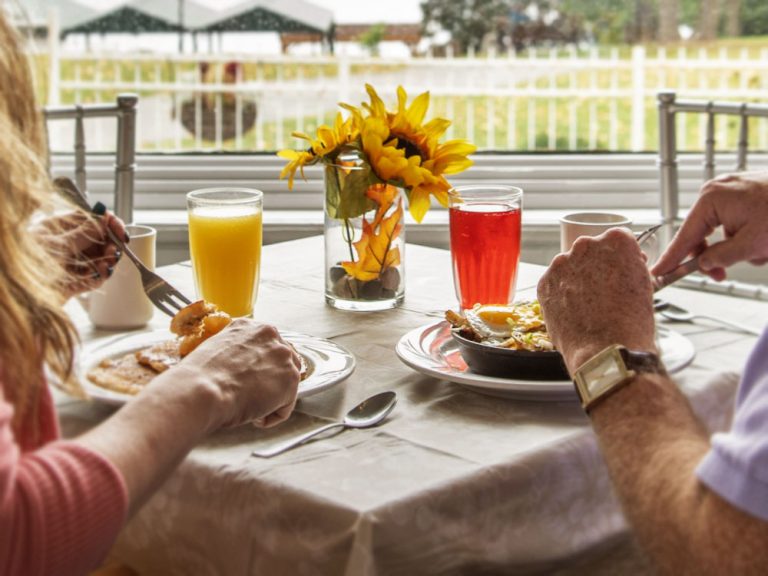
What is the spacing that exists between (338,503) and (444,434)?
0.58ft

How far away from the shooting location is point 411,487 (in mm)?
842

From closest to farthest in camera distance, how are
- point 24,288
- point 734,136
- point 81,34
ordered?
point 24,288 < point 81,34 < point 734,136

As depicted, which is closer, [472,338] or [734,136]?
[472,338]

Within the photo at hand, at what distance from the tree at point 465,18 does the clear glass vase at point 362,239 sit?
2.35 m

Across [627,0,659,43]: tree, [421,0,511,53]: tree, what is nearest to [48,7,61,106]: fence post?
[421,0,511,53]: tree

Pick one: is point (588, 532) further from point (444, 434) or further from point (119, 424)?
point (119, 424)

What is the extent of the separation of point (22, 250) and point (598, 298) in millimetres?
509

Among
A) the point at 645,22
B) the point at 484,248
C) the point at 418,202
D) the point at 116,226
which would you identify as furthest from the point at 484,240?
the point at 645,22

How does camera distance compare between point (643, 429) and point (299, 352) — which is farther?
point (299, 352)

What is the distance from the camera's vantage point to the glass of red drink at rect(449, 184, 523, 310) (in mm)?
1393

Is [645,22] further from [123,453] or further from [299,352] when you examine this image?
[123,453]

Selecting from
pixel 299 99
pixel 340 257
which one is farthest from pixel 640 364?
pixel 299 99

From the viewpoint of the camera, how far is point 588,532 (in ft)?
3.26

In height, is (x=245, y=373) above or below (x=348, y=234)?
below
